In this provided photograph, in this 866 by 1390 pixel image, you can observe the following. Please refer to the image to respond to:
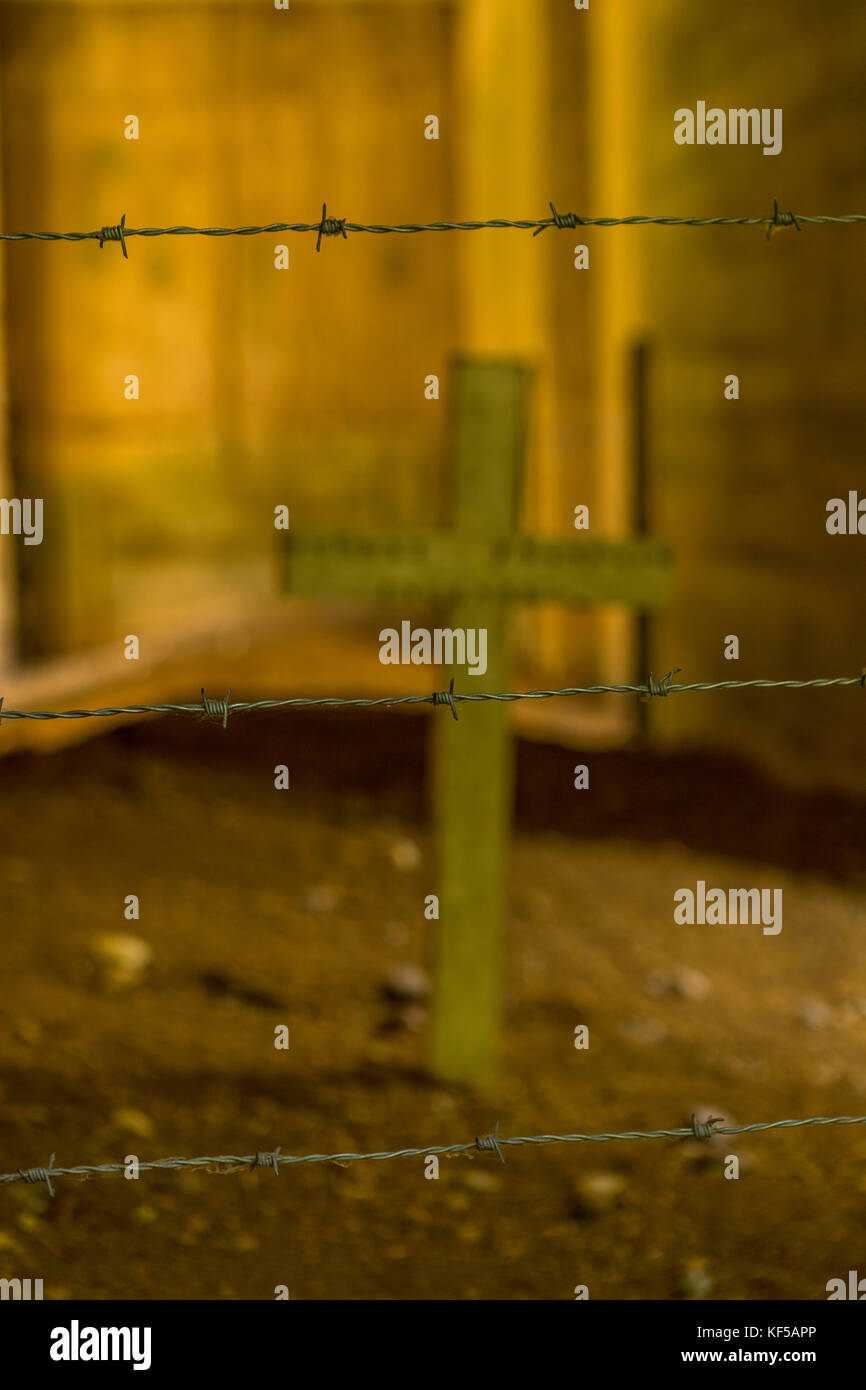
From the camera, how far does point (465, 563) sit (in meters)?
3.30

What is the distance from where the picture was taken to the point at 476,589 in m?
3.31

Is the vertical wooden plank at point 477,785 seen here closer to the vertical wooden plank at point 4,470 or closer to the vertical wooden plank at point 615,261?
the vertical wooden plank at point 615,261

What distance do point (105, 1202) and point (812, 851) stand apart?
3.17 m

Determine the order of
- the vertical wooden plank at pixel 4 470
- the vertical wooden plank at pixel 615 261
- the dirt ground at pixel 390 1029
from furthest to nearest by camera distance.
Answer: the vertical wooden plank at pixel 4 470
the vertical wooden plank at pixel 615 261
the dirt ground at pixel 390 1029

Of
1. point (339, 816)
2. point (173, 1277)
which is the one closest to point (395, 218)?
point (339, 816)

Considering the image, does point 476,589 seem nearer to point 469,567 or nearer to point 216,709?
point 469,567

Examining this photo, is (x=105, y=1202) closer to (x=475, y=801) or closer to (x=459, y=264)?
(x=475, y=801)

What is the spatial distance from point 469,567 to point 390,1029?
1.25 m

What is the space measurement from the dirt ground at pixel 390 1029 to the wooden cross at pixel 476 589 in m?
0.26

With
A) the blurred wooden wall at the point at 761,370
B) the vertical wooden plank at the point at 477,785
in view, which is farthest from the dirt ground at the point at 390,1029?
the blurred wooden wall at the point at 761,370

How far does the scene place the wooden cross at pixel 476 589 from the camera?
10.7 feet

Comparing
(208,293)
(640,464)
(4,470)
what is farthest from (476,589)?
(208,293)

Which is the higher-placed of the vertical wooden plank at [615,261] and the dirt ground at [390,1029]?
the vertical wooden plank at [615,261]

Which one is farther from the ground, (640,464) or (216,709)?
(640,464)
